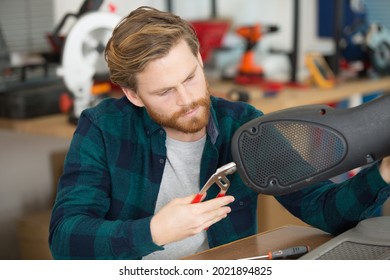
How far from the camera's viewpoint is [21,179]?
226 cm

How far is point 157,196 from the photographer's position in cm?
112

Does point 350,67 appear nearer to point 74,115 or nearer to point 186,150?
point 74,115

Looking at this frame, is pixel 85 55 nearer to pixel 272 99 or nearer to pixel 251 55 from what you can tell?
pixel 272 99

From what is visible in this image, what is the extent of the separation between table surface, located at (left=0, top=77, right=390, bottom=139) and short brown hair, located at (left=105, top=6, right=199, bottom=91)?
78 cm

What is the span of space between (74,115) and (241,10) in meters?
1.41

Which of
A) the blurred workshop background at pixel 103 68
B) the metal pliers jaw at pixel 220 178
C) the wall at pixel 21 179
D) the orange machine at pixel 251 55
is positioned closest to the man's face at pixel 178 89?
the metal pliers jaw at pixel 220 178

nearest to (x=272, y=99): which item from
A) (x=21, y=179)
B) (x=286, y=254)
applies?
(x=21, y=179)

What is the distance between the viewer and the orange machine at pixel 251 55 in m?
2.56

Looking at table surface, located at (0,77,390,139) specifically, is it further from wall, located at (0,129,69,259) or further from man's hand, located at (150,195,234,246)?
man's hand, located at (150,195,234,246)

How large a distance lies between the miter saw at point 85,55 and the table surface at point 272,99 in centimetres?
8

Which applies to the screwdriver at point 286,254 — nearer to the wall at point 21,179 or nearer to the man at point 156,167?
the man at point 156,167

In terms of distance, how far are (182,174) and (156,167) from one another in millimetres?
48

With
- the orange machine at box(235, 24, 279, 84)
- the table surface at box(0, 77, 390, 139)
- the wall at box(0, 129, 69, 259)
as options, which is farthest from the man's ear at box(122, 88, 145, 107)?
the orange machine at box(235, 24, 279, 84)
